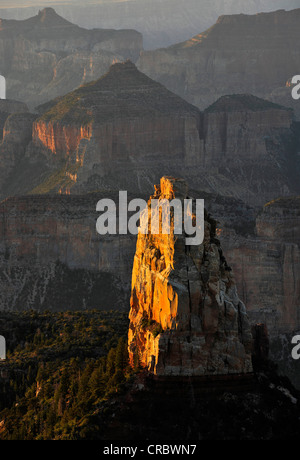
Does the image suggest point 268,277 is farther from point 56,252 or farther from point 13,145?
point 13,145

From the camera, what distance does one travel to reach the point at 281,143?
179125 mm

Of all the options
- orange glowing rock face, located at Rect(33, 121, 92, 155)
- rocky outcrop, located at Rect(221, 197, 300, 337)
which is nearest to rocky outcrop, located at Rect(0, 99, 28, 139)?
orange glowing rock face, located at Rect(33, 121, 92, 155)

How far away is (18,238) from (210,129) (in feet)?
175

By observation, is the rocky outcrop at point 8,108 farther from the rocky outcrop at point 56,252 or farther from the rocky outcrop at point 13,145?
the rocky outcrop at point 56,252

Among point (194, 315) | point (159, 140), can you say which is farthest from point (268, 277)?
point (159, 140)

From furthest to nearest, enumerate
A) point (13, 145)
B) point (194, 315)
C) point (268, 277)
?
1. point (13, 145)
2. point (268, 277)
3. point (194, 315)

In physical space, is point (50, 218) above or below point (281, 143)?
below

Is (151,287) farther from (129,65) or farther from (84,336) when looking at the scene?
(129,65)

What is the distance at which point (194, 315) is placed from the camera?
59594 mm

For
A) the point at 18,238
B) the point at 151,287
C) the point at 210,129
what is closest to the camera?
the point at 151,287

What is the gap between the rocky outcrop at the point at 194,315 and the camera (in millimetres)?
59500

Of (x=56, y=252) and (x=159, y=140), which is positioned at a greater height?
(x=159, y=140)
